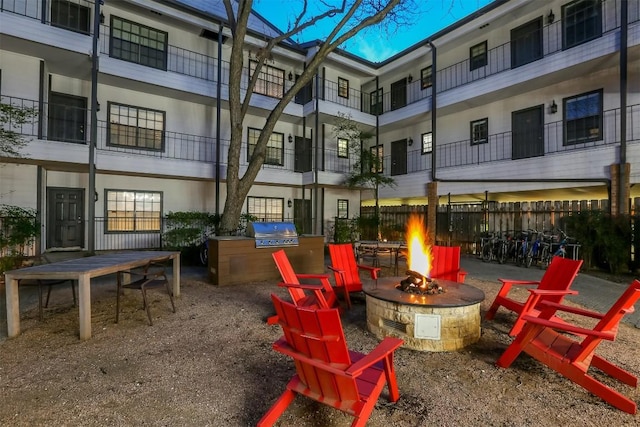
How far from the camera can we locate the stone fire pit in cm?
391

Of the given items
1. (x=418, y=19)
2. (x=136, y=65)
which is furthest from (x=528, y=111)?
(x=136, y=65)

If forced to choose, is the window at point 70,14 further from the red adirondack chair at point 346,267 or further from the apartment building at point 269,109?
the red adirondack chair at point 346,267

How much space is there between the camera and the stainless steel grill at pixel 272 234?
821 centimetres

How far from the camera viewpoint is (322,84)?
16578 mm

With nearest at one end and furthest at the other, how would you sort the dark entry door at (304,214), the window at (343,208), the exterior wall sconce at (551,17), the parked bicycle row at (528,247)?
1. the parked bicycle row at (528,247)
2. the exterior wall sconce at (551,17)
3. the dark entry door at (304,214)
4. the window at (343,208)

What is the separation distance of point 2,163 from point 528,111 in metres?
18.8

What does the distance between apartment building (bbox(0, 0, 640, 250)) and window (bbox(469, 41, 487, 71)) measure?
0.06 metres

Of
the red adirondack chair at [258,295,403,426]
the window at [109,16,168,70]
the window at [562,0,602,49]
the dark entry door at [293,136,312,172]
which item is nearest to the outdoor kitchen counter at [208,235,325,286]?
the red adirondack chair at [258,295,403,426]

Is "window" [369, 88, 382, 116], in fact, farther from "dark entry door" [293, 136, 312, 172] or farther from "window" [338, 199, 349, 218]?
"window" [338, 199, 349, 218]

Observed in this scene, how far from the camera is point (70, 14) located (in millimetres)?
11156

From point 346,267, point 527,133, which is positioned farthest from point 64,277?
point 527,133

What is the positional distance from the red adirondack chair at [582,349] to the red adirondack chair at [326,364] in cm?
172

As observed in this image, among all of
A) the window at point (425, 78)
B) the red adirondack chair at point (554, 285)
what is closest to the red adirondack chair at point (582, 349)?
the red adirondack chair at point (554, 285)

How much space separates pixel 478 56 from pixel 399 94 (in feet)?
14.5
